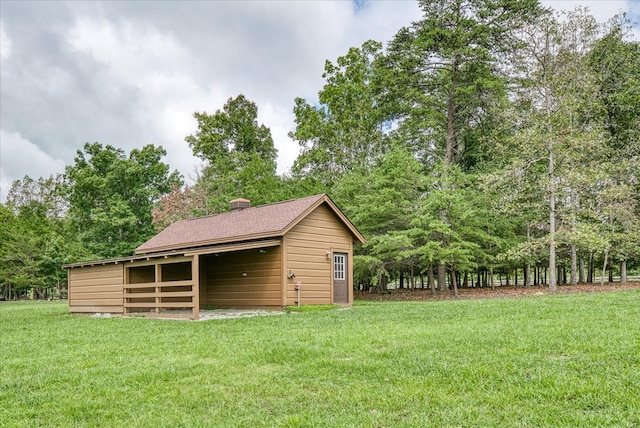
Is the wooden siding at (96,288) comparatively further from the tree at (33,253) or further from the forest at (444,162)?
the tree at (33,253)

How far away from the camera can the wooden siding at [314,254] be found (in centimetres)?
1439

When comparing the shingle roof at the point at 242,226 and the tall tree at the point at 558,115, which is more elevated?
the tall tree at the point at 558,115

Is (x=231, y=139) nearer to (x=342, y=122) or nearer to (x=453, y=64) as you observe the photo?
(x=342, y=122)

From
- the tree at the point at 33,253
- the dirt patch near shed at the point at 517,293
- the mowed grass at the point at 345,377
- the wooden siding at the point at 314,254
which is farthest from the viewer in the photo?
the tree at the point at 33,253

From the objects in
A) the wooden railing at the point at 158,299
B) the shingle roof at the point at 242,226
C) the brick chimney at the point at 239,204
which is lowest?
the wooden railing at the point at 158,299

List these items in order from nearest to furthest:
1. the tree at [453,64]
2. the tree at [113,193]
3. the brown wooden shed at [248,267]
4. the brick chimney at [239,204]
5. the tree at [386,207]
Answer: the brown wooden shed at [248,267]
the brick chimney at [239,204]
the tree at [386,207]
the tree at [453,64]
the tree at [113,193]

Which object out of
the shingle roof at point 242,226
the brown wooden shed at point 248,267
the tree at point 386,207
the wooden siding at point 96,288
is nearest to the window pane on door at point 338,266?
the brown wooden shed at point 248,267

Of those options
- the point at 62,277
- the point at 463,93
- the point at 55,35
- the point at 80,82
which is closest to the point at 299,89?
the point at 463,93

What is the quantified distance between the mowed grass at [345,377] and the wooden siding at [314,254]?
6251mm

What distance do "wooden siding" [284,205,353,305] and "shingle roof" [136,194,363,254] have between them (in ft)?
1.34

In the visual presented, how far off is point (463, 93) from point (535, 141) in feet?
24.1

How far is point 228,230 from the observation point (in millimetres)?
15875

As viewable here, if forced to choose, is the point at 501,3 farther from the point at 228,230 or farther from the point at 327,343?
the point at 327,343

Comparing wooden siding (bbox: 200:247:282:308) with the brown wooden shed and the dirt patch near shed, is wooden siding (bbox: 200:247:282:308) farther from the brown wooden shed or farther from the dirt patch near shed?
the dirt patch near shed
